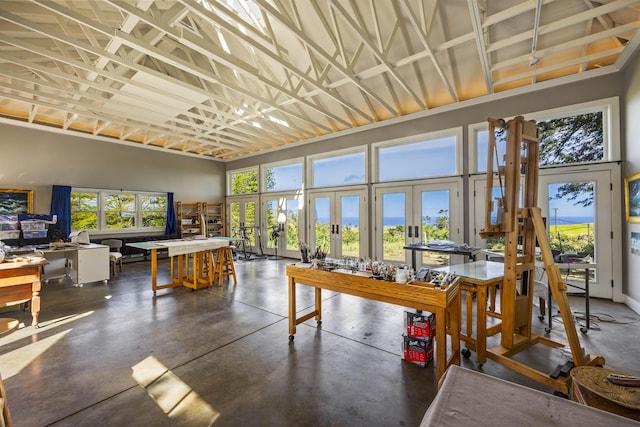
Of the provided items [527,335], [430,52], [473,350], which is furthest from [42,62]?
[527,335]

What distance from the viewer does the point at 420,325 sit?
2553 millimetres

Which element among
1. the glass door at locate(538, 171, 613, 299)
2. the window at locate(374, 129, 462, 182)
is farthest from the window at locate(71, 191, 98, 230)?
the glass door at locate(538, 171, 613, 299)

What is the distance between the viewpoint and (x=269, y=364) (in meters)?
2.52

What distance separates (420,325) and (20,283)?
4.83 m

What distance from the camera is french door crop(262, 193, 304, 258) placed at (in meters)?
8.61

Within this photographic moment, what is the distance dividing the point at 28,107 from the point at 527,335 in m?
10.6

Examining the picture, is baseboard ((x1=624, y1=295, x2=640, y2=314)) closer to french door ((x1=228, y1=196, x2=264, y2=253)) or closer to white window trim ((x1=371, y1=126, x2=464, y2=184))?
white window trim ((x1=371, y1=126, x2=464, y2=184))

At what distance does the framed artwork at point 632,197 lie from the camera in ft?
12.2

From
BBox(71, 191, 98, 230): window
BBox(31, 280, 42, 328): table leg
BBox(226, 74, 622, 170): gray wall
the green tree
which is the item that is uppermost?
BBox(226, 74, 622, 170): gray wall

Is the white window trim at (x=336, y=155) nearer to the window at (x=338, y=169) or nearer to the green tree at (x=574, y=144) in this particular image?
the window at (x=338, y=169)

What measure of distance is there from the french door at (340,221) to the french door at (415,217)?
1.32 feet

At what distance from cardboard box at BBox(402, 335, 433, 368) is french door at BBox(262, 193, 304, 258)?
238 inches

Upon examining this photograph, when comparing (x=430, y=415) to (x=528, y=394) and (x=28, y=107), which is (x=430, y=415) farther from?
(x=28, y=107)

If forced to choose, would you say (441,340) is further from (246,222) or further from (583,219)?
(246,222)
